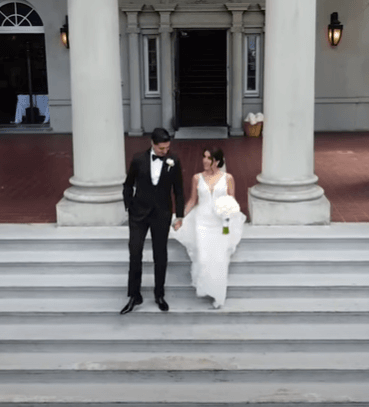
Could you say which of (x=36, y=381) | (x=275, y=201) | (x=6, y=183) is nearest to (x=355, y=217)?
(x=275, y=201)

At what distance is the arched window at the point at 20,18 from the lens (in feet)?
56.6

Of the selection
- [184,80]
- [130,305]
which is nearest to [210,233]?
[130,305]

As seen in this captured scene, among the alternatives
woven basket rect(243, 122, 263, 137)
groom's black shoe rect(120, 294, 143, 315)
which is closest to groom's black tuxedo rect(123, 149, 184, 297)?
groom's black shoe rect(120, 294, 143, 315)

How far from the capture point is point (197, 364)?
21.1 ft

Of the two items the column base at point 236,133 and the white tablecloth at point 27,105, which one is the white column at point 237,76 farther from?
the white tablecloth at point 27,105

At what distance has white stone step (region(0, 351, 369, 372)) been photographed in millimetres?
6387

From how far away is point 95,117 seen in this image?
8141mm

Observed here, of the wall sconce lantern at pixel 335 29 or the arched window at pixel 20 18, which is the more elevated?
the arched window at pixel 20 18

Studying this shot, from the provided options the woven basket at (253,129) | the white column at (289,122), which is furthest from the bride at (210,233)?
the woven basket at (253,129)

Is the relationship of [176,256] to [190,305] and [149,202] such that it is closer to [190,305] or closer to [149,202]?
[190,305]

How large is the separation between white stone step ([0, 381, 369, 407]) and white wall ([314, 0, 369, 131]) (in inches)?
465

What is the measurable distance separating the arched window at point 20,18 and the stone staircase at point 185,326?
10.4 m

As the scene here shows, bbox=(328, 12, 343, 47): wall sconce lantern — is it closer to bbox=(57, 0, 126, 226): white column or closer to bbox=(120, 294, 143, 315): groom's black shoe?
bbox=(57, 0, 126, 226): white column

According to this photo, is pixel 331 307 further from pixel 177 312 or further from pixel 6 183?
pixel 6 183
